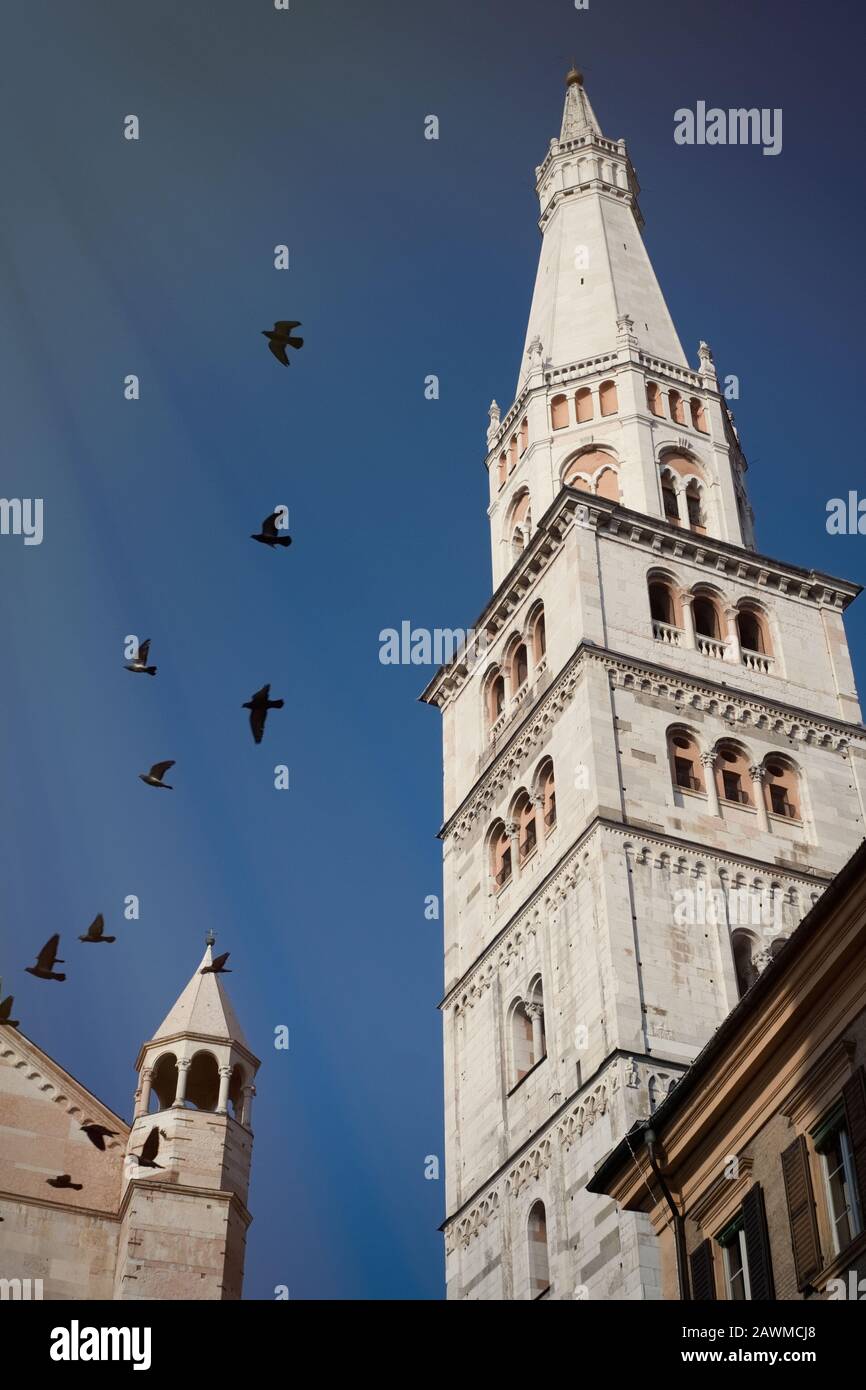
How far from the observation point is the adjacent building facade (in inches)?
918

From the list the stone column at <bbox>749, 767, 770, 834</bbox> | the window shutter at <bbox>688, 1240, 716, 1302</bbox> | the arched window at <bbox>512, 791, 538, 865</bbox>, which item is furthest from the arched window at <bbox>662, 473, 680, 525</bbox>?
the window shutter at <bbox>688, 1240, 716, 1302</bbox>

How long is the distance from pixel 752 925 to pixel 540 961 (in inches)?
199

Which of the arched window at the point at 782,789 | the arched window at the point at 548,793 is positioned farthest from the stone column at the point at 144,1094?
the arched window at the point at 782,789

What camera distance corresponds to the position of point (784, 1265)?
79.4 ft

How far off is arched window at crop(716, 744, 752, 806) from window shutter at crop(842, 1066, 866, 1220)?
2482 cm

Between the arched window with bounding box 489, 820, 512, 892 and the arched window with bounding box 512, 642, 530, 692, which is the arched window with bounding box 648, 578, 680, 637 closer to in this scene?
the arched window with bounding box 512, 642, 530, 692

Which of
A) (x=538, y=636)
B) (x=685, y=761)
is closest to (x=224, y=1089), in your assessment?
(x=685, y=761)

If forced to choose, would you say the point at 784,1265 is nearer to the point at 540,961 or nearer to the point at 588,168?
the point at 540,961
